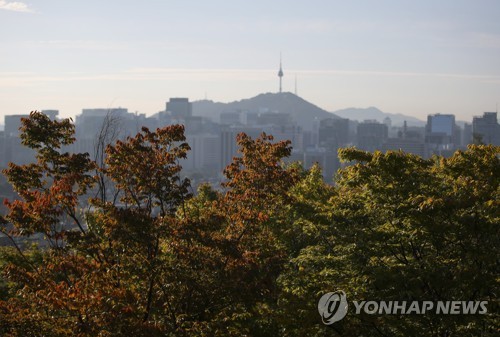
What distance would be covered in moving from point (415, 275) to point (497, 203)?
1488mm

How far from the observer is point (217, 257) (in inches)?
424

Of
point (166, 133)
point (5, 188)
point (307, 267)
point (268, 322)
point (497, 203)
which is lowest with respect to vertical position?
point (5, 188)

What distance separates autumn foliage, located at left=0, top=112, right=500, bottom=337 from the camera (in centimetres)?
970

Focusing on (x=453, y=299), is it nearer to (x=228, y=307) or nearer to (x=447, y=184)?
(x=447, y=184)

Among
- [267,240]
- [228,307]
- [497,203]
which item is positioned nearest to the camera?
[497,203]

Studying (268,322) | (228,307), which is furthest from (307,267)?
(228,307)

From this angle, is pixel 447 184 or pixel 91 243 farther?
pixel 447 184

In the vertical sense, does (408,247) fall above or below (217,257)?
above

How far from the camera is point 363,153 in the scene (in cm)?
1220

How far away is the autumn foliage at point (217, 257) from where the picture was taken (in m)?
9.70

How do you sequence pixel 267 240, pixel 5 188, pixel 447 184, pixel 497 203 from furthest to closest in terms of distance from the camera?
1. pixel 5 188
2. pixel 267 240
3. pixel 447 184
4. pixel 497 203

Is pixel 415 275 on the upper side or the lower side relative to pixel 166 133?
lower

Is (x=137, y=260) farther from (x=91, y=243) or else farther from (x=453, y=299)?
(x=453, y=299)

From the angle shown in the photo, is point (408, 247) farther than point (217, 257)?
Yes
